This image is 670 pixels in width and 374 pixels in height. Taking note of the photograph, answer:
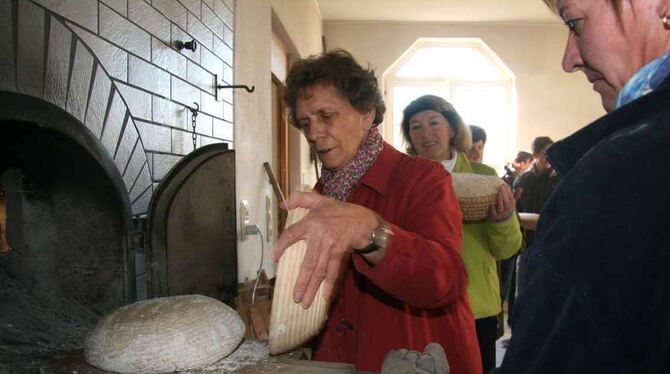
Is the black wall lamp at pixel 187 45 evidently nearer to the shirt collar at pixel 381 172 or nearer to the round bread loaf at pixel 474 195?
the shirt collar at pixel 381 172

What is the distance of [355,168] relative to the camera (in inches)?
50.3

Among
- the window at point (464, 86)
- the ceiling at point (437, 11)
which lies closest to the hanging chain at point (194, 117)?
the ceiling at point (437, 11)

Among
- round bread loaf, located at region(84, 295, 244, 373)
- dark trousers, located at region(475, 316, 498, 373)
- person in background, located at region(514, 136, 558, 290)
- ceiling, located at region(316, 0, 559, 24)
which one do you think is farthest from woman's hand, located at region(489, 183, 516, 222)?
ceiling, located at region(316, 0, 559, 24)

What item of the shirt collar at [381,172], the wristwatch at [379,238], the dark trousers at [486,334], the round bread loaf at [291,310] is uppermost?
the shirt collar at [381,172]

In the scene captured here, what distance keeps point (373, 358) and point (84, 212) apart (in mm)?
791

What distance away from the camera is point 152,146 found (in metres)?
1.54

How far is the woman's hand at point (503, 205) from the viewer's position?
5.59ft

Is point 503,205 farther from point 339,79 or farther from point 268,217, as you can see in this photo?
point 268,217

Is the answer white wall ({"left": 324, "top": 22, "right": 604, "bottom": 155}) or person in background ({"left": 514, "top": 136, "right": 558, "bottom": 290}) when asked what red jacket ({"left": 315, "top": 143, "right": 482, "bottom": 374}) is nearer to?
person in background ({"left": 514, "top": 136, "right": 558, "bottom": 290})

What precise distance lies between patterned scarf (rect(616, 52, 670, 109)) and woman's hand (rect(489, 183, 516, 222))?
47.7 inches

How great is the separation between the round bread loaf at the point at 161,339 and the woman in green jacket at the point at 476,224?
1050mm

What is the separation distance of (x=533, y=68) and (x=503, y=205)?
5.21 m

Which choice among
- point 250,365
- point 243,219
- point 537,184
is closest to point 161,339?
point 250,365

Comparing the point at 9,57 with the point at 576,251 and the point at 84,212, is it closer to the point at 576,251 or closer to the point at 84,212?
the point at 84,212
